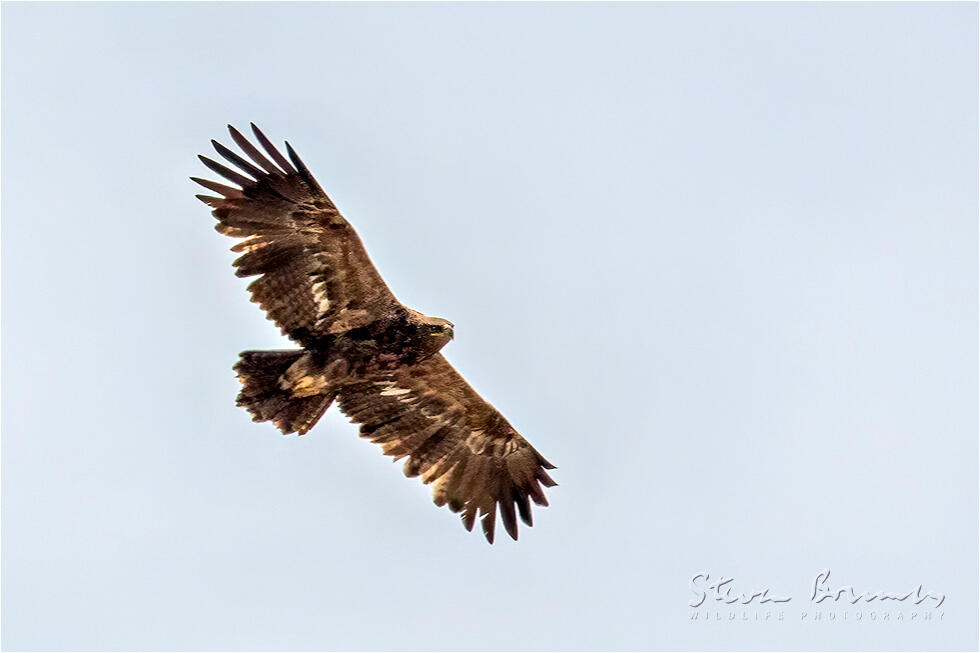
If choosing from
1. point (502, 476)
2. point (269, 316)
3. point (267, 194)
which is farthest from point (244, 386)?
point (502, 476)

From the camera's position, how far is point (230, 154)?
775 inches

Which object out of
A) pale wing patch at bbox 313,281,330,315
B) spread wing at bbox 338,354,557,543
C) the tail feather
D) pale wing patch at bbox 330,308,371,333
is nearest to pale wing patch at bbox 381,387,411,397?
spread wing at bbox 338,354,557,543

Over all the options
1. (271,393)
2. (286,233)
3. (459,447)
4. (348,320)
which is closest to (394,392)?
(459,447)

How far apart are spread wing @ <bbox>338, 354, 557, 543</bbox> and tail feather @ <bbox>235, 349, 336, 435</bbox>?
1076 millimetres

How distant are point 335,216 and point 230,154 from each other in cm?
156

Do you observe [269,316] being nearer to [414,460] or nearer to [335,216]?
[335,216]

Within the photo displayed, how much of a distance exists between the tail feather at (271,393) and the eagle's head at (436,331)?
1613 millimetres

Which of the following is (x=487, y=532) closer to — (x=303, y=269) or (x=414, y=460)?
(x=414, y=460)

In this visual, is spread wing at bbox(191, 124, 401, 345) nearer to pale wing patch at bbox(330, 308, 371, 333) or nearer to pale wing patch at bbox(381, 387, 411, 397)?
pale wing patch at bbox(330, 308, 371, 333)

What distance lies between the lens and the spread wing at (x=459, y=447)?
21.3m

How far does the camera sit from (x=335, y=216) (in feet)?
64.3

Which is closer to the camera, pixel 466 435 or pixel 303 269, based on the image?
pixel 303 269

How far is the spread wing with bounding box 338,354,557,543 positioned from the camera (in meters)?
21.3

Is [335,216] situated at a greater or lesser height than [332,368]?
greater
